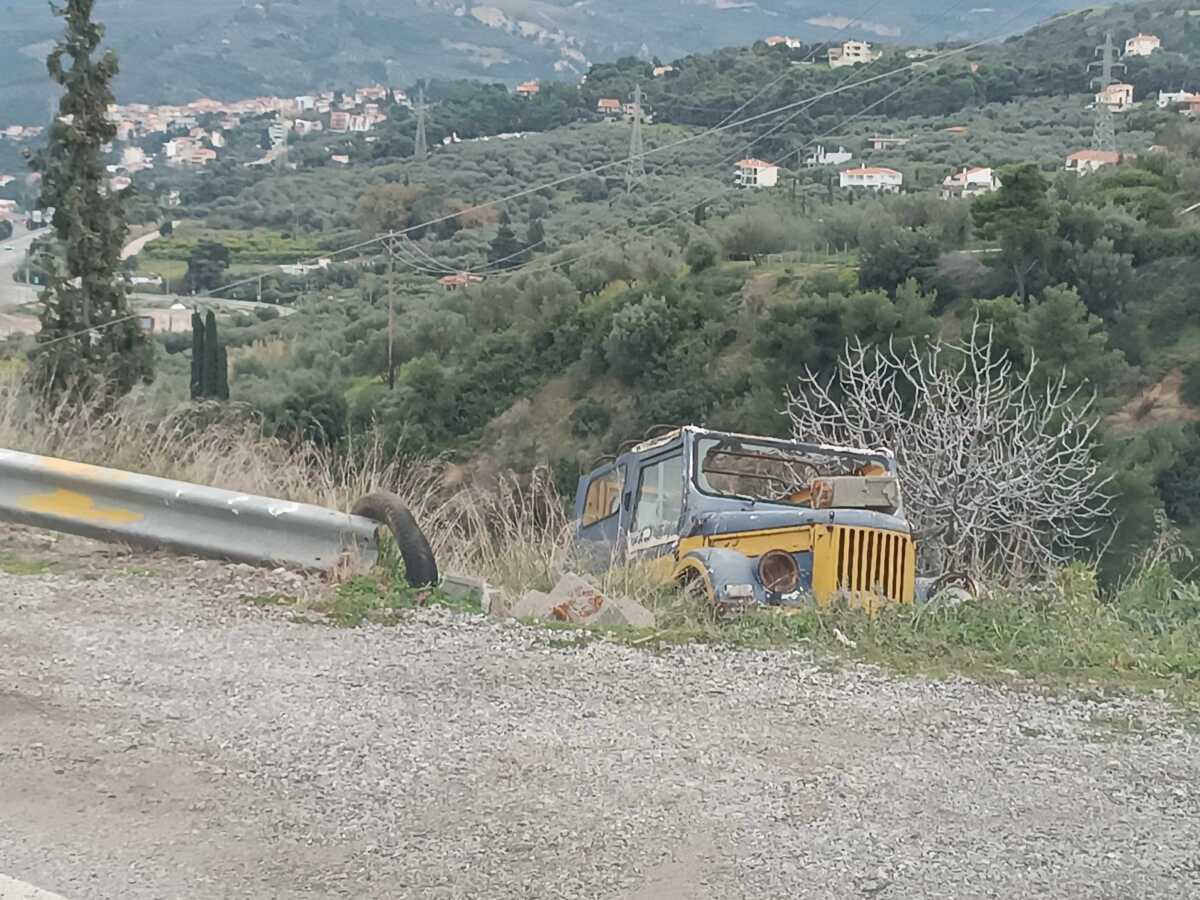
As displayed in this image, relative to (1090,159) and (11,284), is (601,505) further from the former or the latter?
(1090,159)

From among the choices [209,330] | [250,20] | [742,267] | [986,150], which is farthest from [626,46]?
[209,330]

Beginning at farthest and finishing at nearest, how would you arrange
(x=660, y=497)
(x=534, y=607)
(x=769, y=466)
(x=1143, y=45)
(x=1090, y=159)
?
1. (x=1143, y=45)
2. (x=1090, y=159)
3. (x=769, y=466)
4. (x=660, y=497)
5. (x=534, y=607)

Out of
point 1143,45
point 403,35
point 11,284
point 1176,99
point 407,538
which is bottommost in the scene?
point 407,538

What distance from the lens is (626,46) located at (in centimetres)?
17838

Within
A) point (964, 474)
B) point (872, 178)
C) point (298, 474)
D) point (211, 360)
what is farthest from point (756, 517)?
point (872, 178)

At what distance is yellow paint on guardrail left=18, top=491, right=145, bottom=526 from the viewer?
20.9ft

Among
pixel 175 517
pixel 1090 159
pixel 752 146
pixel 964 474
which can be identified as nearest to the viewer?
pixel 175 517

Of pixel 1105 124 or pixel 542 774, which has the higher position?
pixel 1105 124

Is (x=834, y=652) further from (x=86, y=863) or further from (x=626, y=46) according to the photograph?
(x=626, y=46)

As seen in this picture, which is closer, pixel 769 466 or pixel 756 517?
pixel 756 517

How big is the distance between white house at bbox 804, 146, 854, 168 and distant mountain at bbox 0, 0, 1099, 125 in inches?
1535

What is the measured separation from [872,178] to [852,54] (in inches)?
1118

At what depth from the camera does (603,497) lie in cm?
1148

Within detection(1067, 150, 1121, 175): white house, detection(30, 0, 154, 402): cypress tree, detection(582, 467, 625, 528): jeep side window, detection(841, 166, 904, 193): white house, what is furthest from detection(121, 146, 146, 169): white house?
detection(582, 467, 625, 528): jeep side window
